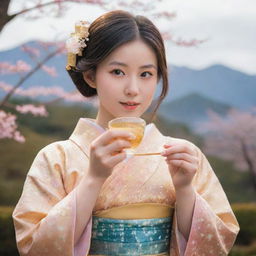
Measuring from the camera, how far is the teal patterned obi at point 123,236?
2.37 m

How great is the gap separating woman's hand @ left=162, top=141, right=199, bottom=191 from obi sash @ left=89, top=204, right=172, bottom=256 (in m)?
0.28

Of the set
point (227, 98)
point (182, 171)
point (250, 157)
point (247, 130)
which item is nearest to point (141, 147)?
point (182, 171)

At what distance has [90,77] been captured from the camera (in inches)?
101

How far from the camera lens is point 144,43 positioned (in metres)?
2.41

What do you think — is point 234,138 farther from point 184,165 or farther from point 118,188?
point 184,165

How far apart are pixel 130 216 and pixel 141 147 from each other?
14.9 inches

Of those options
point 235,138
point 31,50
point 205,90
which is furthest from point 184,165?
point 205,90

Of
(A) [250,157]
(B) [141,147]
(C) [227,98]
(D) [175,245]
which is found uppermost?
(B) [141,147]

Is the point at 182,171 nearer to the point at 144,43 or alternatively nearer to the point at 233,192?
the point at 144,43

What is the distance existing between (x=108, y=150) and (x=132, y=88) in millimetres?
372

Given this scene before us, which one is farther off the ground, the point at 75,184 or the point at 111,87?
the point at 111,87

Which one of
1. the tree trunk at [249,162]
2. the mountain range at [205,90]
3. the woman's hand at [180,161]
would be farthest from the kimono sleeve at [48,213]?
the mountain range at [205,90]

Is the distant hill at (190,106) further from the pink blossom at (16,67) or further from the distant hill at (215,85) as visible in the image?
the pink blossom at (16,67)

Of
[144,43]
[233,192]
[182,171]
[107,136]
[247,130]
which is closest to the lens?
[107,136]
